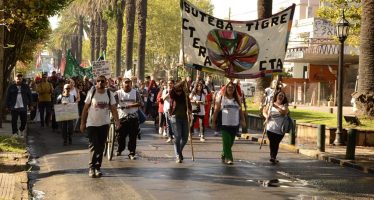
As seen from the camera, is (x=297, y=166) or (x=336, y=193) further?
(x=297, y=166)

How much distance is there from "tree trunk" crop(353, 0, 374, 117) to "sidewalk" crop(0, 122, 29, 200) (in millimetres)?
10549

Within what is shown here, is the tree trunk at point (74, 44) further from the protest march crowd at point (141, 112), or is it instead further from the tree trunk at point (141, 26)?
the protest march crowd at point (141, 112)

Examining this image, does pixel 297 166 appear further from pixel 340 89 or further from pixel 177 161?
pixel 340 89

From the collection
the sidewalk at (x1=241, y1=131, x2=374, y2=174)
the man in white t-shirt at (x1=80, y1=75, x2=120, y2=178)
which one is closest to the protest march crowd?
the man in white t-shirt at (x1=80, y1=75, x2=120, y2=178)

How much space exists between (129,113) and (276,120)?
120 inches

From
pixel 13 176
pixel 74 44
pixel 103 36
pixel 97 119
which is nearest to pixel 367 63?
pixel 97 119

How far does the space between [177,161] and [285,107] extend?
254 centimetres

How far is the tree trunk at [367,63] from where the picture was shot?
1873 cm

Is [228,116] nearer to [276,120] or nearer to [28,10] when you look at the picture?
[276,120]

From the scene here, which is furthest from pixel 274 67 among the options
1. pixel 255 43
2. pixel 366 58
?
pixel 366 58

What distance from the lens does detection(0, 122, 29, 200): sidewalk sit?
8672 millimetres

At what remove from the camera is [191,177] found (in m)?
10.7

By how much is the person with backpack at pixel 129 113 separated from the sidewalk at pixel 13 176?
6.81ft

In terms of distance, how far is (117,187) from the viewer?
31.4 feet
